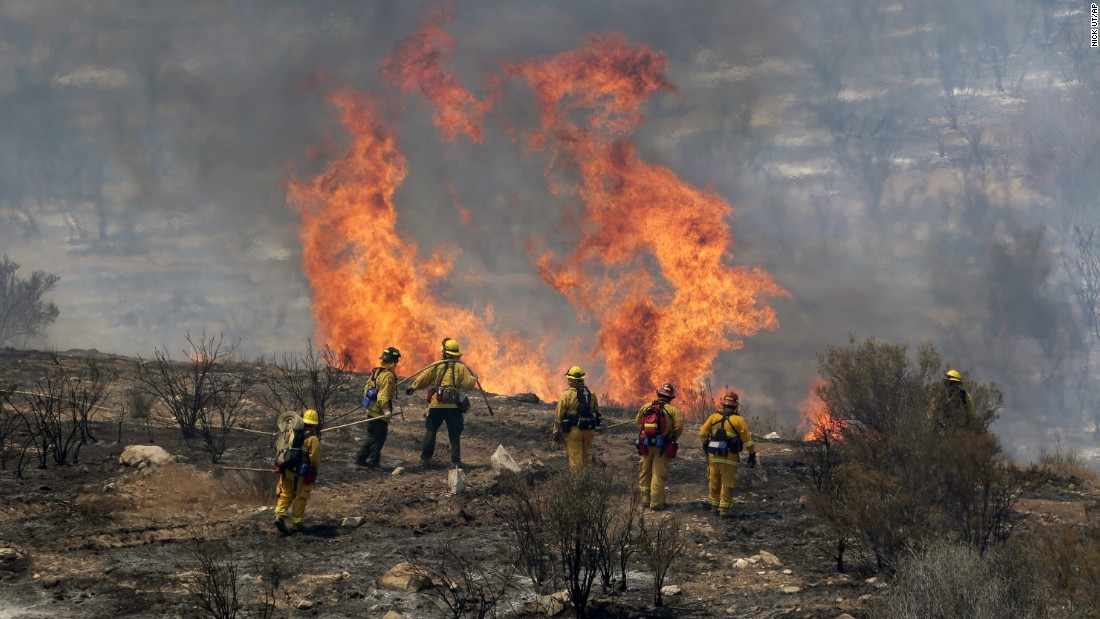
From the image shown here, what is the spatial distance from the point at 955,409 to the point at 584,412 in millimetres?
5484

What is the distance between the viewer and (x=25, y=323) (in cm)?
5622

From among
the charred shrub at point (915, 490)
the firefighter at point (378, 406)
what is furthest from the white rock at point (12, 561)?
the charred shrub at point (915, 490)

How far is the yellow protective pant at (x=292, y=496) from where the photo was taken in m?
10.9

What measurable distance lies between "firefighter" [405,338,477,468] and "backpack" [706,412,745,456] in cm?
433

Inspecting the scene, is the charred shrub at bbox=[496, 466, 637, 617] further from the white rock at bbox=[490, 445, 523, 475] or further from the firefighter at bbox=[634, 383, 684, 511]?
the white rock at bbox=[490, 445, 523, 475]

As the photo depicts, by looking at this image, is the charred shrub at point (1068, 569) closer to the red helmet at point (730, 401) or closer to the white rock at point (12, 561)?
the red helmet at point (730, 401)

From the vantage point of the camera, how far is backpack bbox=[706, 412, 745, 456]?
40.2ft

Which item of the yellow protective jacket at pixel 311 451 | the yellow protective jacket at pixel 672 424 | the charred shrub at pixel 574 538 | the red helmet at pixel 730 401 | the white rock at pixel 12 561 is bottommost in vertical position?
the white rock at pixel 12 561

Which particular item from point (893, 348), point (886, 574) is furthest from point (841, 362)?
point (886, 574)

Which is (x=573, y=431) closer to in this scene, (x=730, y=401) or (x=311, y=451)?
(x=730, y=401)

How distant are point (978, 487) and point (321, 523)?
7.92 m

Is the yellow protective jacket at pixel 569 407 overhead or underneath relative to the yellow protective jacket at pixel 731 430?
overhead

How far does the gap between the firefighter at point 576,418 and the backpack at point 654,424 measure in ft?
3.18

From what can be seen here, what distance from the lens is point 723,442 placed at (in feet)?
40.2
